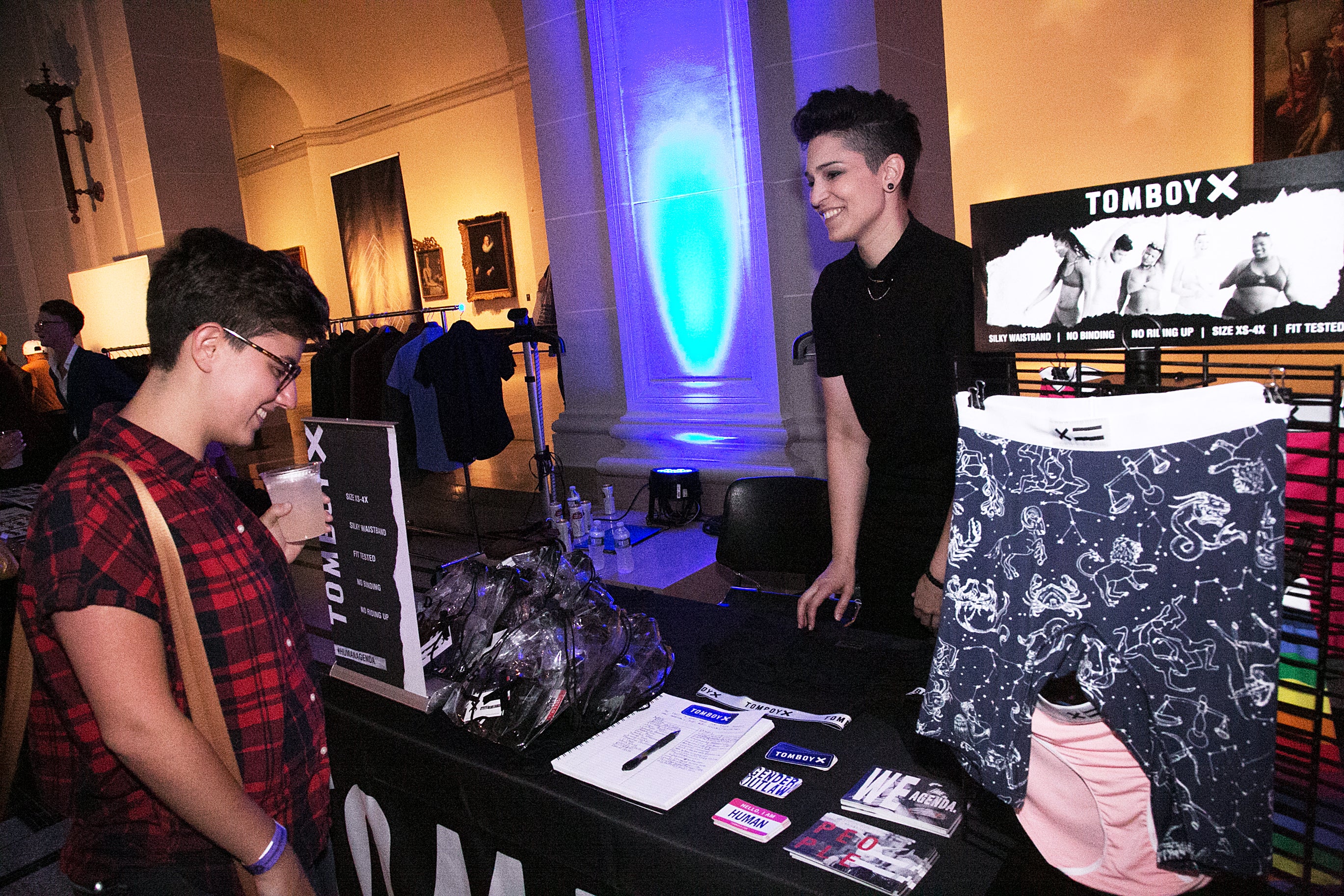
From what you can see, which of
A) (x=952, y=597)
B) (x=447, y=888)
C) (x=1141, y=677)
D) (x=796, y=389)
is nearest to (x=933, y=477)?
(x=952, y=597)

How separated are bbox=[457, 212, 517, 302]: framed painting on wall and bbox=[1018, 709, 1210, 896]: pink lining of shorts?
28.5ft

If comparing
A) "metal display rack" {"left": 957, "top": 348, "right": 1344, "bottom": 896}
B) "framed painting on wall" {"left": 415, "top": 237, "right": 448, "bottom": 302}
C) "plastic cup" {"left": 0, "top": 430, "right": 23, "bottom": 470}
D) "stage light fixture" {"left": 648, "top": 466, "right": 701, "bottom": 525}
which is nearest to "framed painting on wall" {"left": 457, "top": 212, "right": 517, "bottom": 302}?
"framed painting on wall" {"left": 415, "top": 237, "right": 448, "bottom": 302}

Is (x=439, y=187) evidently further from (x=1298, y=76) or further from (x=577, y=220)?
Result: (x=1298, y=76)

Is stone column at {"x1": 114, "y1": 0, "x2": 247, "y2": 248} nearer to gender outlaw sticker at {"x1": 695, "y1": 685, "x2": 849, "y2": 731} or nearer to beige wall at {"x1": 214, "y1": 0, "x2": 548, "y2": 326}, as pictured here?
beige wall at {"x1": 214, "y1": 0, "x2": 548, "y2": 326}

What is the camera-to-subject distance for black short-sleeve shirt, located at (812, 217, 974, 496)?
1677 millimetres

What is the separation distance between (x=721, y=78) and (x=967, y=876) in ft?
11.8

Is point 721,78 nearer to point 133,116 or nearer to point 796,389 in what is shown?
point 796,389

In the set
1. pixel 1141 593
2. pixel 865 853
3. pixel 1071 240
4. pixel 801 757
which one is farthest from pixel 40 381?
pixel 1141 593

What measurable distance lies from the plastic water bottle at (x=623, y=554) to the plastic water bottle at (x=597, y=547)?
61 mm

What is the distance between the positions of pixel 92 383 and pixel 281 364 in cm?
362

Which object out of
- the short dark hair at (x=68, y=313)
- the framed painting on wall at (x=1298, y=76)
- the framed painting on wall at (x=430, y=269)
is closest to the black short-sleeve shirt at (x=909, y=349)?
the short dark hair at (x=68, y=313)

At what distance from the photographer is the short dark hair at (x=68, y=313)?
4.31 metres

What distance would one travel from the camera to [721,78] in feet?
12.5

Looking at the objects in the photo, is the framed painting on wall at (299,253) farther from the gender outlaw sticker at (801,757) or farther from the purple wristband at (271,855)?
the gender outlaw sticker at (801,757)
